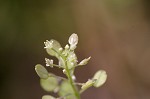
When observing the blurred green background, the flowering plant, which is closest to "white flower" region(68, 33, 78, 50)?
the flowering plant

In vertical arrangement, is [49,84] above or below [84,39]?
below

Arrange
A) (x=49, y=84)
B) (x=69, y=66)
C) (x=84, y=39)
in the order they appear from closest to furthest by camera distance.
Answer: (x=69, y=66)
(x=49, y=84)
(x=84, y=39)

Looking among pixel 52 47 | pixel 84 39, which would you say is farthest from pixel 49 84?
pixel 84 39

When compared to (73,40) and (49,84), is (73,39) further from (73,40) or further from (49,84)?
(49,84)
